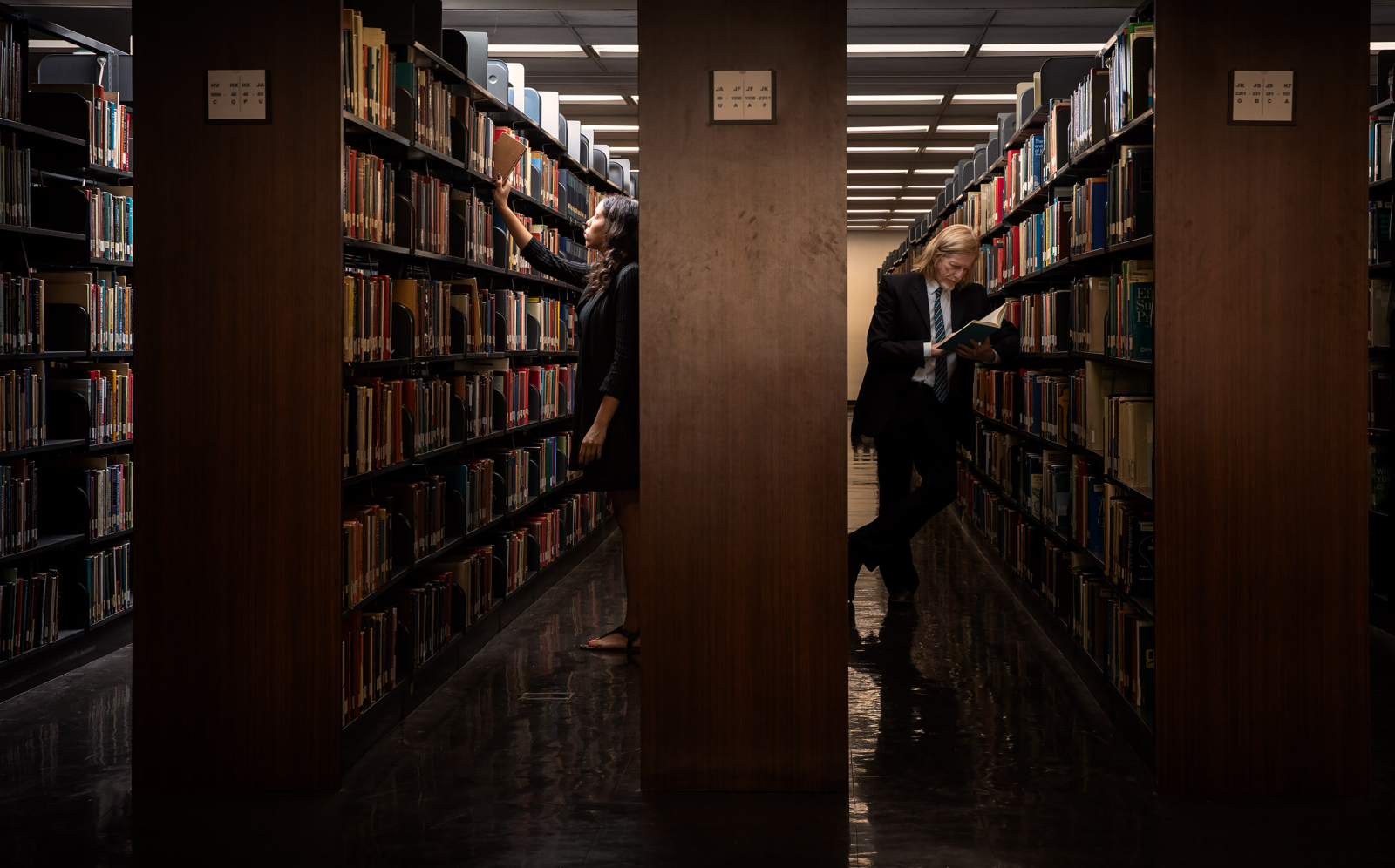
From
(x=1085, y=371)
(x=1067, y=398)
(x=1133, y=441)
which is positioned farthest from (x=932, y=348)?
(x=1133, y=441)

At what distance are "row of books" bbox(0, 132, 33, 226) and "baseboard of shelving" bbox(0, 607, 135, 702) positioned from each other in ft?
4.26

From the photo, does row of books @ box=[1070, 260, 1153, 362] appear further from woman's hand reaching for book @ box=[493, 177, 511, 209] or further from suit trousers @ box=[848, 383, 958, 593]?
woman's hand reaching for book @ box=[493, 177, 511, 209]

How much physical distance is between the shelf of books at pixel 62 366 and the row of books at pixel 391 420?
82 cm

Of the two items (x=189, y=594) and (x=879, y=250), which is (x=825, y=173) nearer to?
(x=189, y=594)

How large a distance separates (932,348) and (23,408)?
3101 mm

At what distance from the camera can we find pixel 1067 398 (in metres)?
4.33

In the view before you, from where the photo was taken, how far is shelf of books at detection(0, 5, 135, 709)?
3787 millimetres

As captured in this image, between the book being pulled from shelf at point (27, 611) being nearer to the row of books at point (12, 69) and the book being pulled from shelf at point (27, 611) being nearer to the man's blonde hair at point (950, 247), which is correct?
the row of books at point (12, 69)

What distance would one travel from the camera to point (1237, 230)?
107 inches

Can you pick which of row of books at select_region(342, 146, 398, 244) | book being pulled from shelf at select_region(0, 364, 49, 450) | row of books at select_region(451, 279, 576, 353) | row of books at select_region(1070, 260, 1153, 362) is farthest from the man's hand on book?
book being pulled from shelf at select_region(0, 364, 49, 450)

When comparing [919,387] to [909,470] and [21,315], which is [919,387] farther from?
[21,315]

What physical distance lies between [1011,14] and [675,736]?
19.2 ft

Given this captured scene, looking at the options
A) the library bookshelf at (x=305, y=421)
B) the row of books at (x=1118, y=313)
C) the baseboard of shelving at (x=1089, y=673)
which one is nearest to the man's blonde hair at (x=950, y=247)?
the row of books at (x=1118, y=313)

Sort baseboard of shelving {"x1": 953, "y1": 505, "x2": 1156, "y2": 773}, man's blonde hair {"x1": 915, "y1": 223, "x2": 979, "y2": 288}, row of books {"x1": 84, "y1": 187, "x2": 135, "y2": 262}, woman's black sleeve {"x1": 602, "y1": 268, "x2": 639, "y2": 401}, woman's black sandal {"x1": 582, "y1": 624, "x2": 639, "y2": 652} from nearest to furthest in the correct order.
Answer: baseboard of shelving {"x1": 953, "y1": 505, "x2": 1156, "y2": 773} < woman's black sleeve {"x1": 602, "y1": 268, "x2": 639, "y2": 401} < woman's black sandal {"x1": 582, "y1": 624, "x2": 639, "y2": 652} < row of books {"x1": 84, "y1": 187, "x2": 135, "y2": 262} < man's blonde hair {"x1": 915, "y1": 223, "x2": 979, "y2": 288}
